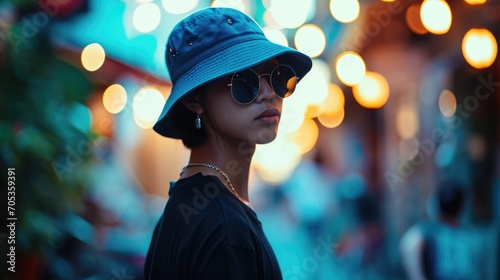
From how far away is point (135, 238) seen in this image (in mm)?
5613

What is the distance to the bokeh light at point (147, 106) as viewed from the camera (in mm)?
5402

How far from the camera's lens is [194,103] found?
1823mm

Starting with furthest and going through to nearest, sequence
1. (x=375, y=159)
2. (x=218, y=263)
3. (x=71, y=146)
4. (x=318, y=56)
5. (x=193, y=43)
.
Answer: (x=375, y=159), (x=318, y=56), (x=71, y=146), (x=193, y=43), (x=218, y=263)

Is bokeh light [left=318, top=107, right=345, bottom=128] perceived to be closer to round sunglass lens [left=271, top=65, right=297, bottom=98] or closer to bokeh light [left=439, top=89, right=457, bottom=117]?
bokeh light [left=439, top=89, right=457, bottom=117]

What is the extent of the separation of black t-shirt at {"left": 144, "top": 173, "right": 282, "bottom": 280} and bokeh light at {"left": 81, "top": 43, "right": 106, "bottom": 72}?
333 cm

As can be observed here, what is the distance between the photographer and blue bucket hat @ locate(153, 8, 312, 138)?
5.67 ft

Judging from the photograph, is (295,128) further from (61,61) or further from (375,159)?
(61,61)

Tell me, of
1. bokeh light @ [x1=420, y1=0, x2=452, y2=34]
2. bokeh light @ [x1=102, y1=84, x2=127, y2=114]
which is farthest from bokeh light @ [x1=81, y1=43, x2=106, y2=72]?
bokeh light @ [x1=420, y1=0, x2=452, y2=34]

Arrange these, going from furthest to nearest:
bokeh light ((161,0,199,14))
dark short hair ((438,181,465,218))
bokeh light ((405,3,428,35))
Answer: bokeh light ((405,3,428,35)) → bokeh light ((161,0,199,14)) → dark short hair ((438,181,465,218))

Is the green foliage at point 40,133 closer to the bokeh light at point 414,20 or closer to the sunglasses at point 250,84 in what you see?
the sunglasses at point 250,84

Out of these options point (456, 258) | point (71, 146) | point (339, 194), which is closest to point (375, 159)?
point (339, 194)

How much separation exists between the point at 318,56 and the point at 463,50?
120 cm

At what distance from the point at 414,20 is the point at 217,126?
15.8 feet

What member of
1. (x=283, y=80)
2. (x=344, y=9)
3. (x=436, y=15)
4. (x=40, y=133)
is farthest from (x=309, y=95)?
(x=283, y=80)
